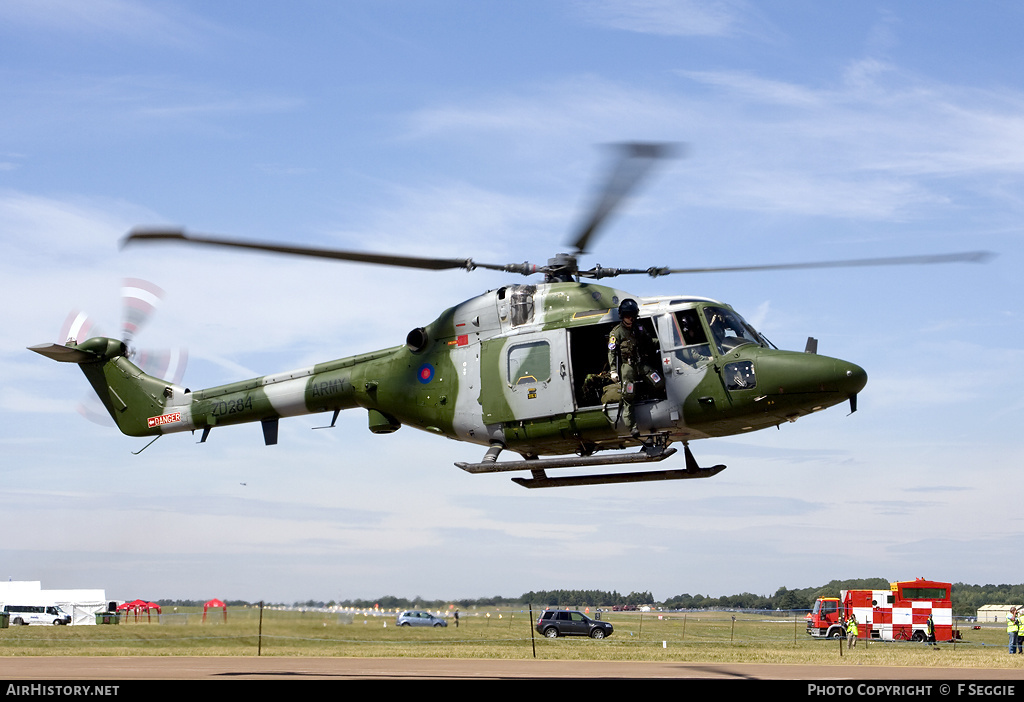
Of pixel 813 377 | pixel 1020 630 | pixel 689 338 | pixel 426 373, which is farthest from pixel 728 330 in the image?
pixel 1020 630

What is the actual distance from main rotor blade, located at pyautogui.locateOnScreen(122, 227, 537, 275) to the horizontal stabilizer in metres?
8.66

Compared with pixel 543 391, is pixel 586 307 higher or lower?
higher

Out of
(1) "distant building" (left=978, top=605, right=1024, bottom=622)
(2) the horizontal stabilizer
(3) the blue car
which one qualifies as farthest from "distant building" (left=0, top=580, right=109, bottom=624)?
(1) "distant building" (left=978, top=605, right=1024, bottom=622)

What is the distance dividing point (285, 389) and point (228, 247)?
4.31 meters

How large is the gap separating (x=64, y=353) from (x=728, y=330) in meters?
16.5

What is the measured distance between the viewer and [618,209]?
1566 cm

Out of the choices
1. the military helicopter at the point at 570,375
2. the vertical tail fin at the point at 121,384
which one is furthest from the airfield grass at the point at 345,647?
the military helicopter at the point at 570,375

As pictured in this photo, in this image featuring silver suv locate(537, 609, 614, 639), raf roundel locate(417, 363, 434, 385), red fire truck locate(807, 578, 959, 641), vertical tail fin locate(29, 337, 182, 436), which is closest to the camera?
raf roundel locate(417, 363, 434, 385)

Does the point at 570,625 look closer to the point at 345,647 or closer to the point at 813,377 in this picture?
the point at 345,647

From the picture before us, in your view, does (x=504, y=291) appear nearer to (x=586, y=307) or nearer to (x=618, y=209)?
(x=586, y=307)

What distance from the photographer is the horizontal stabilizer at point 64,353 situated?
A: 23.4m

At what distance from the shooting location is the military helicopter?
1572cm

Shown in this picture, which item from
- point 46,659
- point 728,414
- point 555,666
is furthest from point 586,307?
point 46,659

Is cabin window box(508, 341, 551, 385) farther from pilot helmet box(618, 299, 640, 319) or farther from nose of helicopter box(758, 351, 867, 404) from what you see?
nose of helicopter box(758, 351, 867, 404)
